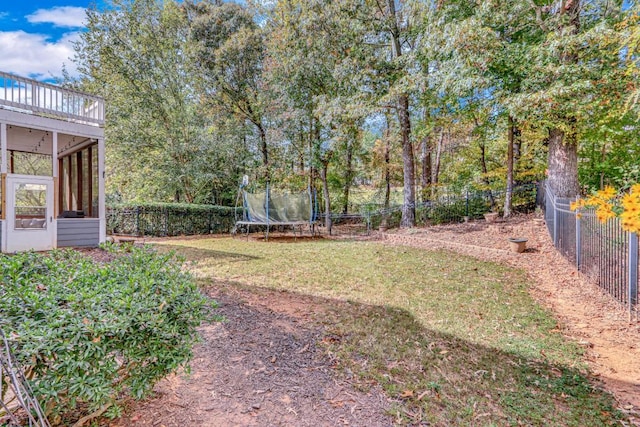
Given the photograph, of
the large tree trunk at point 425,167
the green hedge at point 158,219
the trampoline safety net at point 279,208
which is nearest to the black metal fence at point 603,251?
the large tree trunk at point 425,167

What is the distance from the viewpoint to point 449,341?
2.94m

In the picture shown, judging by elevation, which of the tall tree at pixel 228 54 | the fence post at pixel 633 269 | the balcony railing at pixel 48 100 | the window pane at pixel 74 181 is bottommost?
the fence post at pixel 633 269

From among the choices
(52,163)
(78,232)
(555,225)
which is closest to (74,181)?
(52,163)

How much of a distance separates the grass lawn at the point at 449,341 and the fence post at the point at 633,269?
0.78 m

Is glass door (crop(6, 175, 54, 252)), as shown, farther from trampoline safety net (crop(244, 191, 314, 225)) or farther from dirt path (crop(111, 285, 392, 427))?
dirt path (crop(111, 285, 392, 427))

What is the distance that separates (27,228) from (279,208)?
6251 millimetres

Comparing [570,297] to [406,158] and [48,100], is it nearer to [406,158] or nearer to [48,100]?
[406,158]

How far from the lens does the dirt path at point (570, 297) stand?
2.57m

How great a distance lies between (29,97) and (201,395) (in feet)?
26.2

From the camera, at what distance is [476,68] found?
7.29 m

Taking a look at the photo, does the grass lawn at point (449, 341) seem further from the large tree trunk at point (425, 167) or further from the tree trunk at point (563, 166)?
the large tree trunk at point (425, 167)

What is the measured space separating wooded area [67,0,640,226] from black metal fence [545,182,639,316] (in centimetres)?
280

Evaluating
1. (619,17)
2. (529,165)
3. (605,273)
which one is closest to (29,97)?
(605,273)

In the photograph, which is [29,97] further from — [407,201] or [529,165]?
[529,165]
